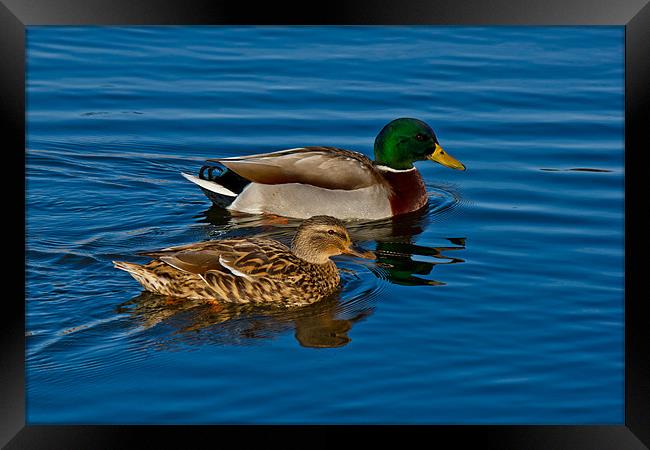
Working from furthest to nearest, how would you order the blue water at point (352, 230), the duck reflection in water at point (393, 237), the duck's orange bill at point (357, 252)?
the duck reflection in water at point (393, 237) → the duck's orange bill at point (357, 252) → the blue water at point (352, 230)

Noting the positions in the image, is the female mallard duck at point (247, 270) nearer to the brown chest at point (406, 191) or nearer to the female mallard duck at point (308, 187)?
the female mallard duck at point (308, 187)

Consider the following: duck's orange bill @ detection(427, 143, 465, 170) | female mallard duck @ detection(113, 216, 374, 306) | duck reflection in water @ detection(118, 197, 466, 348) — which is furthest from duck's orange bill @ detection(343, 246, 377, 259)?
duck's orange bill @ detection(427, 143, 465, 170)

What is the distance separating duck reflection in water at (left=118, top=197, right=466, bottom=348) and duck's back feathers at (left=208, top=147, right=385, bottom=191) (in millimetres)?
1055

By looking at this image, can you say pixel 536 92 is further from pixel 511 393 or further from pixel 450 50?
pixel 511 393

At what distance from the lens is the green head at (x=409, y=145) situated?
43.5 ft

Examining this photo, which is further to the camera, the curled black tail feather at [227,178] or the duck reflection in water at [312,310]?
the curled black tail feather at [227,178]

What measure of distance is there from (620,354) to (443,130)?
6.12 m

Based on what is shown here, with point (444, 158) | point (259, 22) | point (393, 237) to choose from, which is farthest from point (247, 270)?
point (444, 158)

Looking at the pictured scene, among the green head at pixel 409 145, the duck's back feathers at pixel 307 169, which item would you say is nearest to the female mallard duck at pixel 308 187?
the duck's back feathers at pixel 307 169

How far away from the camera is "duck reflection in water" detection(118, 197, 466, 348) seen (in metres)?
8.95

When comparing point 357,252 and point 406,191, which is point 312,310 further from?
point 406,191

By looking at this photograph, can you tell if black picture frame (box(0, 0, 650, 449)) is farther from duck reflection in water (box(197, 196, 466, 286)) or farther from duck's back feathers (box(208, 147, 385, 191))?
duck's back feathers (box(208, 147, 385, 191))

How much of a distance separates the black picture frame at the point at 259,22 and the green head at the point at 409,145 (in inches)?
264

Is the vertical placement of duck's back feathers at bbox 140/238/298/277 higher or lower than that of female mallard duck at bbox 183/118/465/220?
lower
